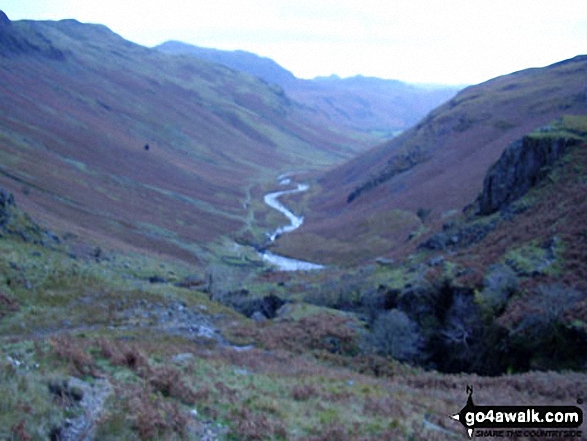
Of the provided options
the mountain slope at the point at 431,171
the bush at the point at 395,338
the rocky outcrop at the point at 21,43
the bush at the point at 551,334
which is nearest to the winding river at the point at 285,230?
the mountain slope at the point at 431,171

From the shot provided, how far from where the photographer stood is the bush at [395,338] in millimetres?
24267

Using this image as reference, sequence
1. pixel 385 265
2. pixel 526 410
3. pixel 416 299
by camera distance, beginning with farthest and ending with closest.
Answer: pixel 385 265 < pixel 416 299 < pixel 526 410

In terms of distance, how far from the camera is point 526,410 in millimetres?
12680

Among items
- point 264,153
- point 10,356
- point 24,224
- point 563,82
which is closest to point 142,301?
point 24,224

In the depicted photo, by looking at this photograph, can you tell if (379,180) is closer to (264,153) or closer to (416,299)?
(416,299)

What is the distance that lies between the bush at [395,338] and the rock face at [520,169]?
63.8ft

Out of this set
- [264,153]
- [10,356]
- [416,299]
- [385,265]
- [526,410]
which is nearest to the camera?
[10,356]

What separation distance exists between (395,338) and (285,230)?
6429cm

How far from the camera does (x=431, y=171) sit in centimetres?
8425

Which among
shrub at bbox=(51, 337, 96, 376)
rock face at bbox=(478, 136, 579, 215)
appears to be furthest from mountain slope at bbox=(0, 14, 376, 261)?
shrub at bbox=(51, 337, 96, 376)

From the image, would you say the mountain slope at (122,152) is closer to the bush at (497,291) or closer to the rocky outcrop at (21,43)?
the rocky outcrop at (21,43)

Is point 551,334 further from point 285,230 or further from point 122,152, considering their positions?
point 122,152

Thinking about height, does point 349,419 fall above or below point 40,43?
below

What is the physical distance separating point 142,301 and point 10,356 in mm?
17959
